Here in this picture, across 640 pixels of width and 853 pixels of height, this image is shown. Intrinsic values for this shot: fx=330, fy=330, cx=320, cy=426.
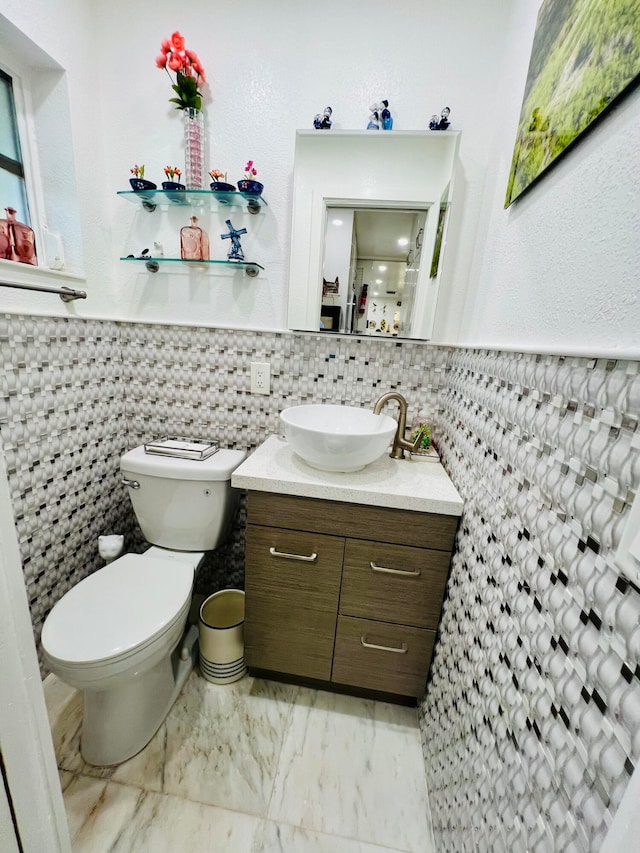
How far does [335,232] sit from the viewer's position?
123cm

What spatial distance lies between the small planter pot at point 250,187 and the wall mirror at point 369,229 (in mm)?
133

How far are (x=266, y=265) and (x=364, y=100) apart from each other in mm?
629

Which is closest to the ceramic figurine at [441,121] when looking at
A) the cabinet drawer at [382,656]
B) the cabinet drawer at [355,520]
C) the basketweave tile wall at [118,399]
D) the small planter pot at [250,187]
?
the small planter pot at [250,187]

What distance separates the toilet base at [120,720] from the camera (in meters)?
0.99

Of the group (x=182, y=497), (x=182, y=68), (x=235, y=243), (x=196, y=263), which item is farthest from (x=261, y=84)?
(x=182, y=497)

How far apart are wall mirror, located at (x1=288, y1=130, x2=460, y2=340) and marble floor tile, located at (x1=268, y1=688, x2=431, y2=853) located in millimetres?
1395

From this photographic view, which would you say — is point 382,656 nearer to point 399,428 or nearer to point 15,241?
point 399,428

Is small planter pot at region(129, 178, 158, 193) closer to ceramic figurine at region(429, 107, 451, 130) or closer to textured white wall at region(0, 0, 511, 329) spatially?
textured white wall at region(0, 0, 511, 329)

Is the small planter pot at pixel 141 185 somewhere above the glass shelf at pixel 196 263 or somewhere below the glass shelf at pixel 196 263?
above

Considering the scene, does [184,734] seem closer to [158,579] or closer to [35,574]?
[158,579]

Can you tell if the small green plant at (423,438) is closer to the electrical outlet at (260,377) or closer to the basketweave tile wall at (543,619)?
the basketweave tile wall at (543,619)

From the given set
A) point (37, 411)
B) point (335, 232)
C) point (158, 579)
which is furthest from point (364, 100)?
point (158, 579)

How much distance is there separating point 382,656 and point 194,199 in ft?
5.88

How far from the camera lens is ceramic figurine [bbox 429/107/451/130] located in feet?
3.51
